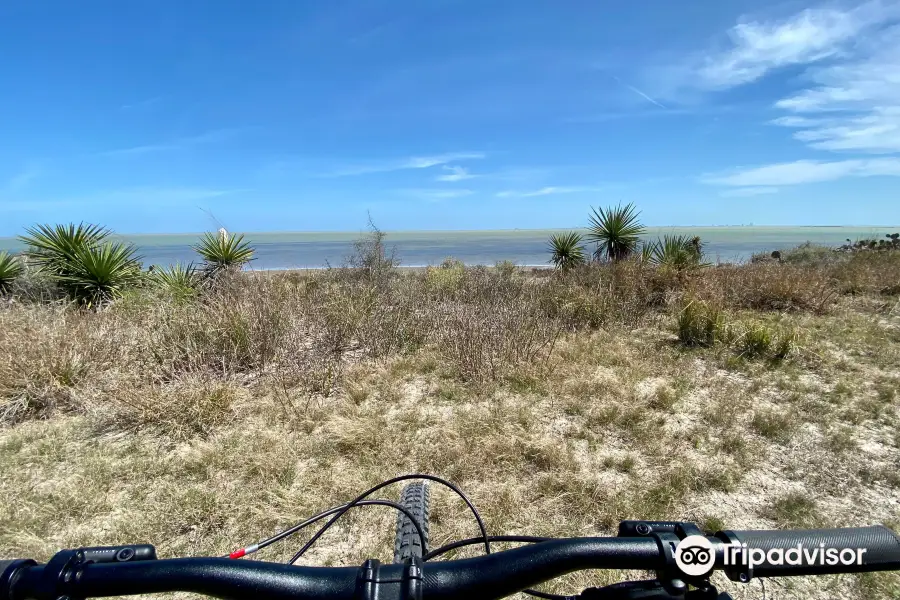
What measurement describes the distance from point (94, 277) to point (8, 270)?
193cm

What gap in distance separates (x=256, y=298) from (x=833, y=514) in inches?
257

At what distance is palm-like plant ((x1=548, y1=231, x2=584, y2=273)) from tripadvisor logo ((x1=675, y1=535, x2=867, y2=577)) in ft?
39.0

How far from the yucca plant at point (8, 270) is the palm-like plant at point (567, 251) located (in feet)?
40.8

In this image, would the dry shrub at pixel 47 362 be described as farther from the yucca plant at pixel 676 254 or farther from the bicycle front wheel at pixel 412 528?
the yucca plant at pixel 676 254

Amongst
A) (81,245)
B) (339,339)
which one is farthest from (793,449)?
(81,245)

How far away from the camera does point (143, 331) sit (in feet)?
17.4

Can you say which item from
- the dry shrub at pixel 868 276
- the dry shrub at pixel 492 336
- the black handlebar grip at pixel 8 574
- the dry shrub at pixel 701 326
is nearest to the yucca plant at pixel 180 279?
the dry shrub at pixel 492 336

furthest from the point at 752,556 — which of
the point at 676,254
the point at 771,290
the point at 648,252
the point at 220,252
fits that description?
the point at 648,252

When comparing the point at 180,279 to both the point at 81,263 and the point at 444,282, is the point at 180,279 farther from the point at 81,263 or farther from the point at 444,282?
the point at 444,282

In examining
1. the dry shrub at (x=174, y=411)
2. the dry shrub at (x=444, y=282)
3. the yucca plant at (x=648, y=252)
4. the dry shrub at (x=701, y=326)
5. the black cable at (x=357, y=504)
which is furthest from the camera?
the yucca plant at (x=648, y=252)

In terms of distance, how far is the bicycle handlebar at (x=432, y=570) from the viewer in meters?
0.67

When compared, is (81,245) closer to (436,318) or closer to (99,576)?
(436,318)

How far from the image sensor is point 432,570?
0.72 metres

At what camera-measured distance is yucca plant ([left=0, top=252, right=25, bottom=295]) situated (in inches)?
303
